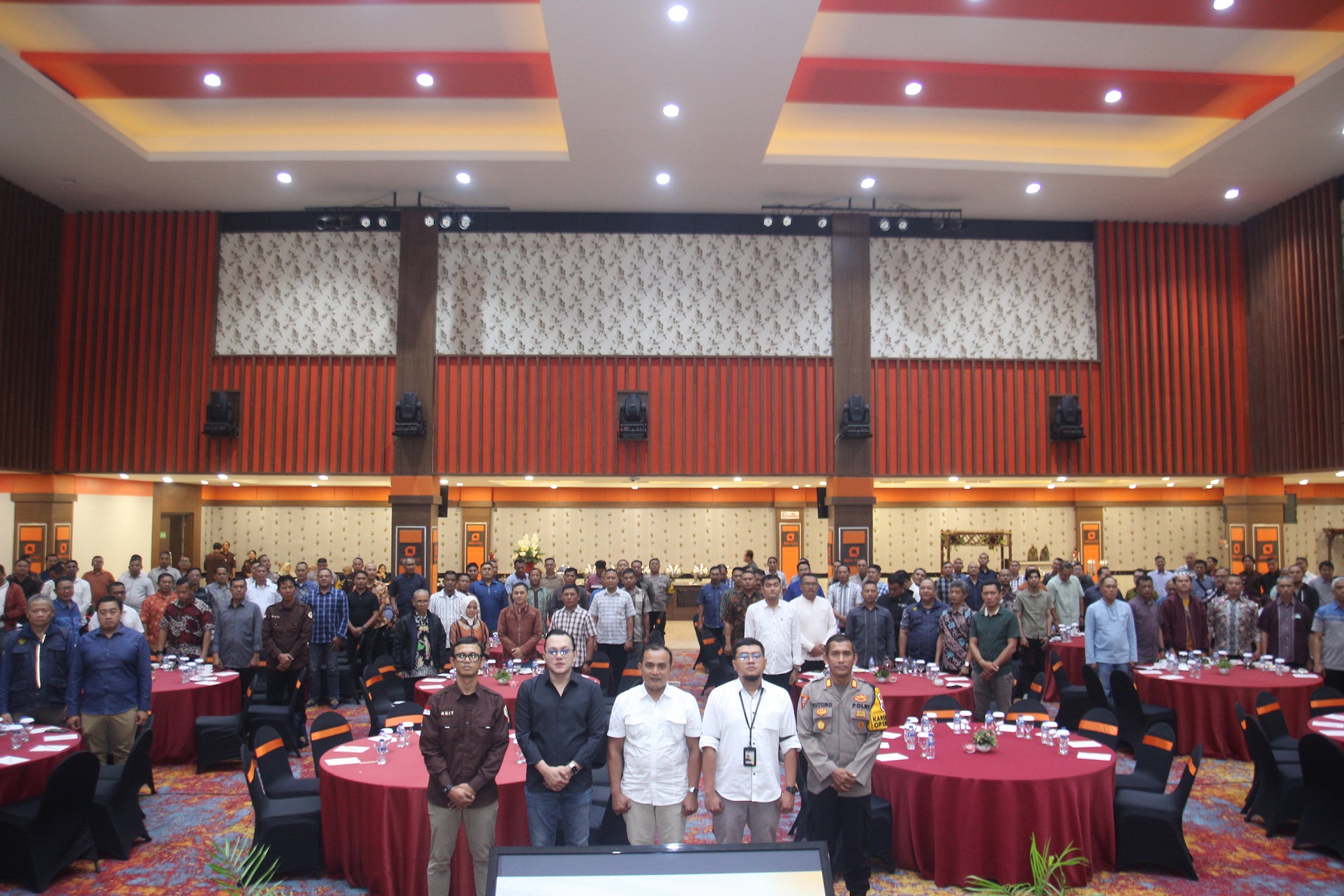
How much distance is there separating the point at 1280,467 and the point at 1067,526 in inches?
202

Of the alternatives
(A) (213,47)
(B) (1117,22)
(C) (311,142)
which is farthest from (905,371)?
(A) (213,47)

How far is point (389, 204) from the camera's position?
1303cm

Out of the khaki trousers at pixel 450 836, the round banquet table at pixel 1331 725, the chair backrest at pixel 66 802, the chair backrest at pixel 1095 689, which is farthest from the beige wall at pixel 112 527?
the round banquet table at pixel 1331 725

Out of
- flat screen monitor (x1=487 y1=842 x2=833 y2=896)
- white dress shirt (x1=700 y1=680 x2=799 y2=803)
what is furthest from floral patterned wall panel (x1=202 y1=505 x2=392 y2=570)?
flat screen monitor (x1=487 y1=842 x2=833 y2=896)

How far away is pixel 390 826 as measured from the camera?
455 cm

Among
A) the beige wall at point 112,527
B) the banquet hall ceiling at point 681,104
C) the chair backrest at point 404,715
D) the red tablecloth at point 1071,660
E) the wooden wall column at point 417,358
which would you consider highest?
the banquet hall ceiling at point 681,104

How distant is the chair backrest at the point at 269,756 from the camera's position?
498 centimetres

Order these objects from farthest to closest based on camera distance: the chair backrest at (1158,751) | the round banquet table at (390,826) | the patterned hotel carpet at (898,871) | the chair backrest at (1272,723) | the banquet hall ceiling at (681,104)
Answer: the banquet hall ceiling at (681,104), the chair backrest at (1272,723), the chair backrest at (1158,751), the patterned hotel carpet at (898,871), the round banquet table at (390,826)

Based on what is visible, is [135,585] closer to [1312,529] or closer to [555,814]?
[555,814]

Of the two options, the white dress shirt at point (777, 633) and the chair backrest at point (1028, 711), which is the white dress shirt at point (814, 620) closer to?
the white dress shirt at point (777, 633)

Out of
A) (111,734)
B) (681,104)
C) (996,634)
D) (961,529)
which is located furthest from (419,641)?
(961,529)

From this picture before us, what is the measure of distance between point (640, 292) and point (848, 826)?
10.3 m

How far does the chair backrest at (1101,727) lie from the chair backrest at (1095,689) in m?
1.76

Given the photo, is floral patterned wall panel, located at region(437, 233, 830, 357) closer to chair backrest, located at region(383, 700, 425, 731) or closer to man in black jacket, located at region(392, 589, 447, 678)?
man in black jacket, located at region(392, 589, 447, 678)
